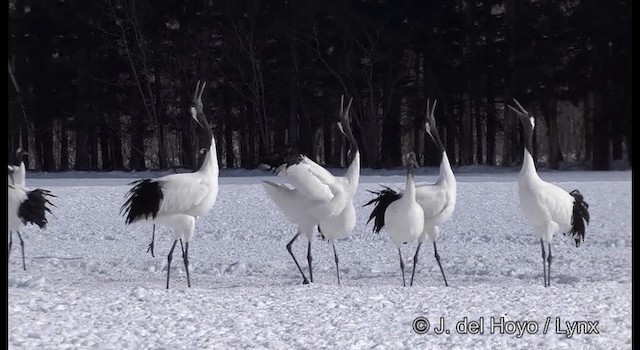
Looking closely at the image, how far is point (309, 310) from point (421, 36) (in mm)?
2101

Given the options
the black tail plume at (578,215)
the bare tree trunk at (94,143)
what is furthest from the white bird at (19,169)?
the black tail plume at (578,215)

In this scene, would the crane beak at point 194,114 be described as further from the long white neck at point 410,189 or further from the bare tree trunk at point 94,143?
the long white neck at point 410,189

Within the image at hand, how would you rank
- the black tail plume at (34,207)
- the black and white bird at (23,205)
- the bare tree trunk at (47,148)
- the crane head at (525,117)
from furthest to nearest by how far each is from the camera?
the crane head at (525,117)
the bare tree trunk at (47,148)
the black tail plume at (34,207)
the black and white bird at (23,205)

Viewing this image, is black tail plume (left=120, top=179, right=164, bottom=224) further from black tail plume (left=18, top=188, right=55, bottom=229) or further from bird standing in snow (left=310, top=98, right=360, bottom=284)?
bird standing in snow (left=310, top=98, right=360, bottom=284)

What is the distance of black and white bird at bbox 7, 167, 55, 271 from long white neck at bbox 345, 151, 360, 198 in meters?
1.78

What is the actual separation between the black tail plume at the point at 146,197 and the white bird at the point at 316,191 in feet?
2.27

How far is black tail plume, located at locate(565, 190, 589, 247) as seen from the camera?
587 centimetres

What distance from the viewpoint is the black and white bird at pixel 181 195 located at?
5340mm

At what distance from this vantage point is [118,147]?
17.5ft

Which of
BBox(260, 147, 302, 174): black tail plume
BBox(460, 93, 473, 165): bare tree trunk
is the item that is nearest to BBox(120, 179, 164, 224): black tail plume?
BBox(260, 147, 302, 174): black tail plume

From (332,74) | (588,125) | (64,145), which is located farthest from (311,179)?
(588,125)

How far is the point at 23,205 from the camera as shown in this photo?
4836 mm

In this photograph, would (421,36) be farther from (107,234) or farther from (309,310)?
(107,234)

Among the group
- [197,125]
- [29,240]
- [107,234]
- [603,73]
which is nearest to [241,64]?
[197,125]
